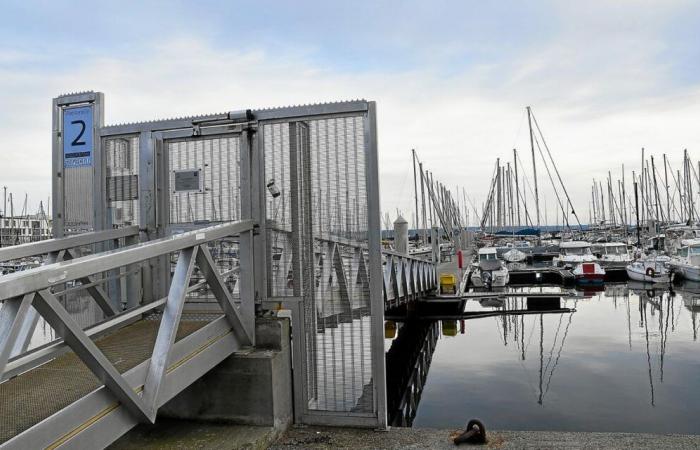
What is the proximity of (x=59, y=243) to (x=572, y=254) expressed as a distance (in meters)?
48.5

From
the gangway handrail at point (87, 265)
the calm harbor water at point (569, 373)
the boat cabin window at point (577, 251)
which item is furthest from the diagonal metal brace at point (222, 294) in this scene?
the boat cabin window at point (577, 251)

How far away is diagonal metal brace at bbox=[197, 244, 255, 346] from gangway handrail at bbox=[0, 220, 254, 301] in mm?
183

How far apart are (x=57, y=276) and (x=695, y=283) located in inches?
1540

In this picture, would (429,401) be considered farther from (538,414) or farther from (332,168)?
(332,168)

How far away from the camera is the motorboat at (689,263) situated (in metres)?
34.7

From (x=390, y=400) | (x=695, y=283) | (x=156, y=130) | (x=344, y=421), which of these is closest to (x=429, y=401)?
(x=390, y=400)

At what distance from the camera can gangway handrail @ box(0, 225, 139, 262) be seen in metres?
4.51

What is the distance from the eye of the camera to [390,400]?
495 inches

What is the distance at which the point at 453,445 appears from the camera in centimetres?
547

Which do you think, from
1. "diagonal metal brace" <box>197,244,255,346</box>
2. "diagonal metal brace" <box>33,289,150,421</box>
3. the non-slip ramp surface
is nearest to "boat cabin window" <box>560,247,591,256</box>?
"diagonal metal brace" <box>197,244,255,346</box>

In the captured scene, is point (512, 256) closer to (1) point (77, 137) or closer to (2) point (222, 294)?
(1) point (77, 137)

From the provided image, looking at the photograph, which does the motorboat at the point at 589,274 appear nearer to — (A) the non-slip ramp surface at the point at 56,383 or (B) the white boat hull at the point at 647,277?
(B) the white boat hull at the point at 647,277

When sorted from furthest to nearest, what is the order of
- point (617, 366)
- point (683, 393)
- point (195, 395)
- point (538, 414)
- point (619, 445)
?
point (617, 366) < point (683, 393) < point (538, 414) < point (195, 395) < point (619, 445)

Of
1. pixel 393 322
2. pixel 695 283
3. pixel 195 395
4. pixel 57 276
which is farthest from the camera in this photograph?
pixel 695 283
